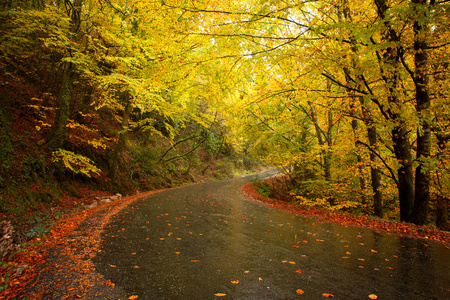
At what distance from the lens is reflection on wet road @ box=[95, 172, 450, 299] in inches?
115

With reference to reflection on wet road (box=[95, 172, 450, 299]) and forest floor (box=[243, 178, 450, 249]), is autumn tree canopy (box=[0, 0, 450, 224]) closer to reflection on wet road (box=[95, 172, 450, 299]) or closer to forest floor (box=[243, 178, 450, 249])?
forest floor (box=[243, 178, 450, 249])

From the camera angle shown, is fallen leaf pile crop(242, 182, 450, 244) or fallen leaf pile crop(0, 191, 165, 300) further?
→ fallen leaf pile crop(242, 182, 450, 244)

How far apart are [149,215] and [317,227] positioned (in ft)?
17.5

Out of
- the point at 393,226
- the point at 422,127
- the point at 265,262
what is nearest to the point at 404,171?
the point at 422,127

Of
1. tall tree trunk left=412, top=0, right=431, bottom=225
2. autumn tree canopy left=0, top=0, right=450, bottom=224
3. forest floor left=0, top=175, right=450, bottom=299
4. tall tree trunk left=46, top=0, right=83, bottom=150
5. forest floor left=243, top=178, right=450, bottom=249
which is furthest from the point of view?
tall tree trunk left=46, top=0, right=83, bottom=150

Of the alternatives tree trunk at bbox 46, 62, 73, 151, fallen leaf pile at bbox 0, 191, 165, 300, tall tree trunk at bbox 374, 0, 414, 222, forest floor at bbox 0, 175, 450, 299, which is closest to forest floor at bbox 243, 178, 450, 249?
forest floor at bbox 0, 175, 450, 299

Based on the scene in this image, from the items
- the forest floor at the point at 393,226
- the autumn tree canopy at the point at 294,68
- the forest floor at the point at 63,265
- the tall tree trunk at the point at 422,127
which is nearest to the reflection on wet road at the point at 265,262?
the forest floor at the point at 63,265

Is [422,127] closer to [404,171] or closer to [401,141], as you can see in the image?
[401,141]

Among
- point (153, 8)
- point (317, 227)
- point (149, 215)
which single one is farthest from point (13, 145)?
point (317, 227)

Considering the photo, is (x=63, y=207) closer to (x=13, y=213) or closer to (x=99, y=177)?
(x=13, y=213)

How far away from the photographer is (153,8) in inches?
191

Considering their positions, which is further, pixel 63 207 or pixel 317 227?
pixel 63 207

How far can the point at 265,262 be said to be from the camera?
12.6 feet

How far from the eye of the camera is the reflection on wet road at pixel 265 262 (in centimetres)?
293
